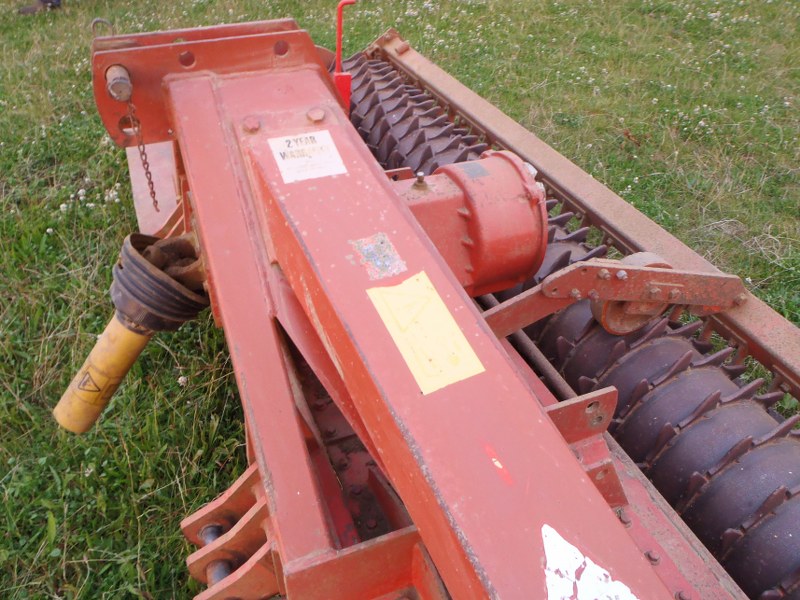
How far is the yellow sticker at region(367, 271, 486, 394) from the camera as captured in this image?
1087 millimetres

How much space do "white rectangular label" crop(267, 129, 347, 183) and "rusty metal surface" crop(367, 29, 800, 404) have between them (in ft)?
3.79

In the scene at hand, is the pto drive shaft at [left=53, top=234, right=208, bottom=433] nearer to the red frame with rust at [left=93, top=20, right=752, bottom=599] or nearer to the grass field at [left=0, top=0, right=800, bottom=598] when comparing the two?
the red frame with rust at [left=93, top=20, right=752, bottom=599]

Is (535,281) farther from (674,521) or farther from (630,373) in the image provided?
(674,521)

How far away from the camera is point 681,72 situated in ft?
15.8

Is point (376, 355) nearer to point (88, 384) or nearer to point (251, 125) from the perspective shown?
point (251, 125)

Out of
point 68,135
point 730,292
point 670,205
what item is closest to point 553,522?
point 730,292

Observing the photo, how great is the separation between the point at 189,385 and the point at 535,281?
4.53ft

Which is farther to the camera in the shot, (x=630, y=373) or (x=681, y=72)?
(x=681, y=72)

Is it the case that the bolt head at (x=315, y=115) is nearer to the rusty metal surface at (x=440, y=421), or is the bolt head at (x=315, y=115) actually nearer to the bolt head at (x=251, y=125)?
the bolt head at (x=251, y=125)

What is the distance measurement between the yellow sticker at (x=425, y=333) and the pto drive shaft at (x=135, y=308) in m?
0.93

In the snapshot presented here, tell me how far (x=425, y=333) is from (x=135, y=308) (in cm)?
108

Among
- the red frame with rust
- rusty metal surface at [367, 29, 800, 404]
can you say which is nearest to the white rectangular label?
the red frame with rust

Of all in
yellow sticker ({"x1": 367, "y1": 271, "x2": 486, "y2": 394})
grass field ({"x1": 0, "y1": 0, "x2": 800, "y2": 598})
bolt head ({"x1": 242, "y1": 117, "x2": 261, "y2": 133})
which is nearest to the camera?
yellow sticker ({"x1": 367, "y1": 271, "x2": 486, "y2": 394})

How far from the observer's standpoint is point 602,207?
7.78 ft
